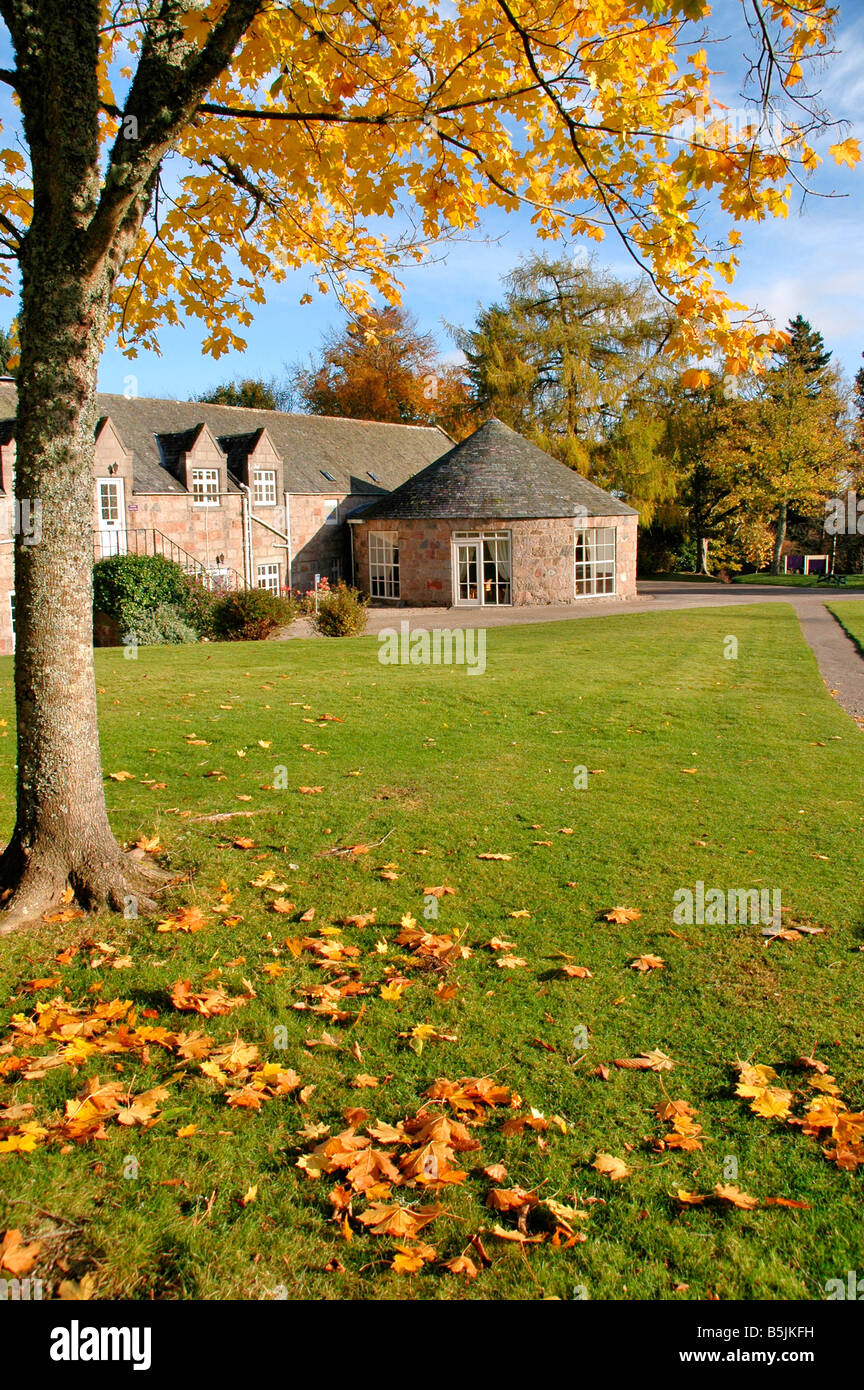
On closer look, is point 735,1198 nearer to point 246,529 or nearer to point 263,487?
point 246,529

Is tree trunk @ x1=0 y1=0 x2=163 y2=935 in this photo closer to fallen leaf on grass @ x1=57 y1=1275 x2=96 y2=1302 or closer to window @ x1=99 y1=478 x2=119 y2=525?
fallen leaf on grass @ x1=57 y1=1275 x2=96 y2=1302

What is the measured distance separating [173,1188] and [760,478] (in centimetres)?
4826

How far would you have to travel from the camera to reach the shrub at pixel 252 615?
22.1m

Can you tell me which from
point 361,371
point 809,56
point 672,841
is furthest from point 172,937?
point 361,371

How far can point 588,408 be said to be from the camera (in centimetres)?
4709

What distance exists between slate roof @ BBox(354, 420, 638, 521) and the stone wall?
385 mm

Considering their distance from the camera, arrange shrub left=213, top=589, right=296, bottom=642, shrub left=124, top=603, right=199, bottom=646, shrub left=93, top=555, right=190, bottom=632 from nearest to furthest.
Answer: shrub left=213, top=589, right=296, bottom=642 → shrub left=124, top=603, right=199, bottom=646 → shrub left=93, top=555, right=190, bottom=632

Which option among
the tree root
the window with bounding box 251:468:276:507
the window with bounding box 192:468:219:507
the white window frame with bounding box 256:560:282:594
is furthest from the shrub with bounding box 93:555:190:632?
the tree root

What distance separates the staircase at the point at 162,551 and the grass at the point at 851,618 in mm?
19112

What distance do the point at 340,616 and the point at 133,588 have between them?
701cm

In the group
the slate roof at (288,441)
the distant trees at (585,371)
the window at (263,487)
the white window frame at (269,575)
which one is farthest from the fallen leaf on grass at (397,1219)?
the distant trees at (585,371)

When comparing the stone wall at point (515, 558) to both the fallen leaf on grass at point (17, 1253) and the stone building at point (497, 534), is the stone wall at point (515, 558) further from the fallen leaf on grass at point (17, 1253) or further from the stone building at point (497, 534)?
the fallen leaf on grass at point (17, 1253)

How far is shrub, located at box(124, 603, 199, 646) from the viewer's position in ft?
77.6

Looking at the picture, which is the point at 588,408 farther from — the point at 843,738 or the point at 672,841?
the point at 672,841
